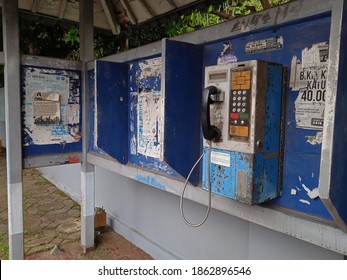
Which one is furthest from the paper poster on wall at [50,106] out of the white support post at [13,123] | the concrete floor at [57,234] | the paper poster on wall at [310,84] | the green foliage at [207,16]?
the paper poster on wall at [310,84]

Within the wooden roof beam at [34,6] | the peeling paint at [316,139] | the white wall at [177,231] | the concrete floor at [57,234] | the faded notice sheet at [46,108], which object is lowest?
the concrete floor at [57,234]

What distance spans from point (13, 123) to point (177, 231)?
184 cm

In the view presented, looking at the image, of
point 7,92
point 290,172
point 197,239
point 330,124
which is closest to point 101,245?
point 197,239

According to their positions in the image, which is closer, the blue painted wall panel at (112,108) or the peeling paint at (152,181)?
the peeling paint at (152,181)

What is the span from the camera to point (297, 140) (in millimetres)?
1506

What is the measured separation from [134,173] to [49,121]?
1.04 metres

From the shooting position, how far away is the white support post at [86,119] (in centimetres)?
313

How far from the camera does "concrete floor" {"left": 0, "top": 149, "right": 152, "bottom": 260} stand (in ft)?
11.4

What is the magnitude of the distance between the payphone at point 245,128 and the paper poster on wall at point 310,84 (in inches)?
3.1

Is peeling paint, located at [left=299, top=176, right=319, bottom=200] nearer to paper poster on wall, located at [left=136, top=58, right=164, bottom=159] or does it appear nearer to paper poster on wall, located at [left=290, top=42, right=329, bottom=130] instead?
paper poster on wall, located at [left=290, top=42, right=329, bottom=130]

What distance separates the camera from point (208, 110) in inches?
60.4

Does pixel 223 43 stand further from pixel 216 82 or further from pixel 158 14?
pixel 158 14

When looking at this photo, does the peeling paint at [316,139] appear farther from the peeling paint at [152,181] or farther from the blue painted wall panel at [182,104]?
the peeling paint at [152,181]

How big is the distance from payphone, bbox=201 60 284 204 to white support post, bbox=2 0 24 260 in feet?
6.24
